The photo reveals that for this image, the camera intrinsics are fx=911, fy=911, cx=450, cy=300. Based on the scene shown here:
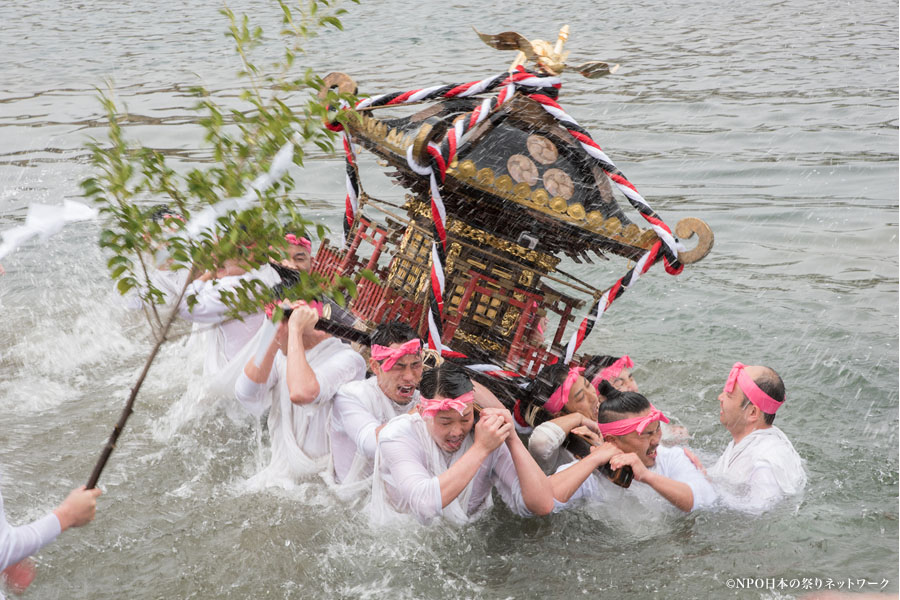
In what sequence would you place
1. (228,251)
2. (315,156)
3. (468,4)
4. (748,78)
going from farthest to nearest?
(468,4), (748,78), (315,156), (228,251)

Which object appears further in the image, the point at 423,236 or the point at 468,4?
the point at 468,4

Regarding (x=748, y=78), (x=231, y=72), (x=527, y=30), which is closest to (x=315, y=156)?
(x=231, y=72)

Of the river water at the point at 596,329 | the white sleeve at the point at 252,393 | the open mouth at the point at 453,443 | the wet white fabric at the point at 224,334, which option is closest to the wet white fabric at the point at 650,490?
the river water at the point at 596,329

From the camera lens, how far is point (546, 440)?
5.32 m

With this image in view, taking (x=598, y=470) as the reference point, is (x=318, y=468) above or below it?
below

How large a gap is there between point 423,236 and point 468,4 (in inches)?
680

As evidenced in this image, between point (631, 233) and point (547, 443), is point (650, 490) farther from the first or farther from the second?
point (631, 233)

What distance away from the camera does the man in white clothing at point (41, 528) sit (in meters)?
3.63

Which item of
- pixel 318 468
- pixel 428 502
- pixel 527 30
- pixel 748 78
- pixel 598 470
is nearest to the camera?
pixel 428 502

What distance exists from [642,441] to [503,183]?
168 cm

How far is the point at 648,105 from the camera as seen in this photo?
50.7 feet

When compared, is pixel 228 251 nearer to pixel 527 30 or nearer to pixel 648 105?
pixel 648 105

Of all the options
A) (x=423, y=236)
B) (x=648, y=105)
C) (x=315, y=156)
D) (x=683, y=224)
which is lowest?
(x=315, y=156)

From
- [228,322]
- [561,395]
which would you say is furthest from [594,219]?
[228,322]
